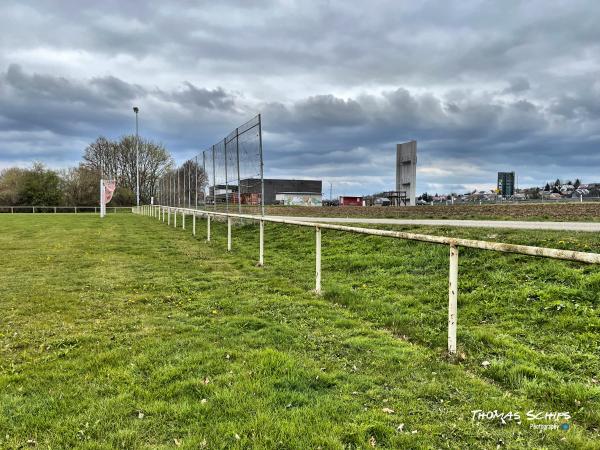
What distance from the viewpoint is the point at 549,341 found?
4266 mm

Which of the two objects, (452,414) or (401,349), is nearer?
(452,414)

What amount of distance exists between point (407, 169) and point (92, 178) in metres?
43.2

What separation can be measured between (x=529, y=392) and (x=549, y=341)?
134cm

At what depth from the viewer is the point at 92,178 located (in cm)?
6250

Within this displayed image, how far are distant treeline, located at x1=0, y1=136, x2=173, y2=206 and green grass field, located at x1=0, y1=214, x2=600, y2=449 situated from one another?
5288cm

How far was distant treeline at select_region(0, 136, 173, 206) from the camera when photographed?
2245 inches

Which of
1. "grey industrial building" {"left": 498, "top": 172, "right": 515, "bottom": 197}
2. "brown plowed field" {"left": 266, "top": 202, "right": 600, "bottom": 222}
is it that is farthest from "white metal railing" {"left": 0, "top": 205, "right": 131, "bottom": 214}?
"grey industrial building" {"left": 498, "top": 172, "right": 515, "bottom": 197}

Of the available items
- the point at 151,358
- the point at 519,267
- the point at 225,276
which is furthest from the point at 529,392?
the point at 225,276

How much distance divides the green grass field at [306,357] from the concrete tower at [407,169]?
122 feet

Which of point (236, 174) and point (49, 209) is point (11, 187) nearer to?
point (49, 209)

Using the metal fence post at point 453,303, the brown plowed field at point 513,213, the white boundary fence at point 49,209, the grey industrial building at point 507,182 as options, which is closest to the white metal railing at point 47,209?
the white boundary fence at point 49,209

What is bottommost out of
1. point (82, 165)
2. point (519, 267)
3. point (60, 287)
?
point (60, 287)

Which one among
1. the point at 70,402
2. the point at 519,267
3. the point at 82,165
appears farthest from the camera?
the point at 82,165

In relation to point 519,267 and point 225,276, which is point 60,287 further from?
point 519,267
